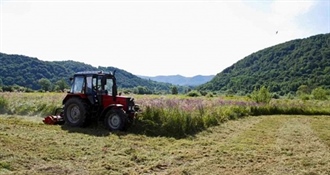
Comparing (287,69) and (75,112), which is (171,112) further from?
Answer: (287,69)

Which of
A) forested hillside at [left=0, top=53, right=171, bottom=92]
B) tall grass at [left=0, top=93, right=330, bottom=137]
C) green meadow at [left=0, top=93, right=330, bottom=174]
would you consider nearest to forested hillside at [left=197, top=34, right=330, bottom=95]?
forested hillside at [left=0, top=53, right=171, bottom=92]

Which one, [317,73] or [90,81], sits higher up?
[317,73]

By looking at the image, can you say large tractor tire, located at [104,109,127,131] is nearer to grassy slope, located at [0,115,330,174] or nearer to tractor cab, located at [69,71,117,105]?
grassy slope, located at [0,115,330,174]

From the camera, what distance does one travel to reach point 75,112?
43.5ft

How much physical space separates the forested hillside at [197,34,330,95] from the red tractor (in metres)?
60.0

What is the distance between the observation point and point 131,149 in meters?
8.95

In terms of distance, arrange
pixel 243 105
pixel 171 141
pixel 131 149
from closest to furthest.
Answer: pixel 131 149, pixel 171 141, pixel 243 105

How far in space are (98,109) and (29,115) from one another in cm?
658

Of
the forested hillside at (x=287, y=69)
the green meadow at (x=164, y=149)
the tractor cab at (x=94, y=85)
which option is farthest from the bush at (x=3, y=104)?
the forested hillside at (x=287, y=69)

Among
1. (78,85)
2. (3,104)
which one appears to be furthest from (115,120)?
(3,104)

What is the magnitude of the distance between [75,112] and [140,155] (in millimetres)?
5664

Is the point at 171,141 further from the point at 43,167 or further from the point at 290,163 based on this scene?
the point at 43,167

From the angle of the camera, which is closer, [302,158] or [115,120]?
[302,158]

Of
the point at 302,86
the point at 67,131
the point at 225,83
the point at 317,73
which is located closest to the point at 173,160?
the point at 67,131
